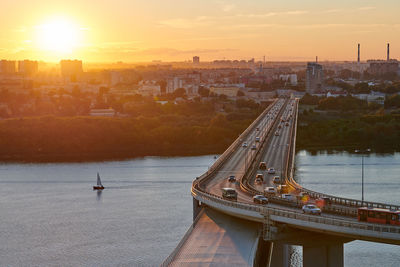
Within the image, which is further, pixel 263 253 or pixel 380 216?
pixel 263 253

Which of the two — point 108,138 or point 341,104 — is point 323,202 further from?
point 341,104

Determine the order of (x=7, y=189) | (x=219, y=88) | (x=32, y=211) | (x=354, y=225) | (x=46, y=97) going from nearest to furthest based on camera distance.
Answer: (x=354, y=225)
(x=32, y=211)
(x=7, y=189)
(x=46, y=97)
(x=219, y=88)

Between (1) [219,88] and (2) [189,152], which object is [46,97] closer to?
(1) [219,88]

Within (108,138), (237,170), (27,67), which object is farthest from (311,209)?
(27,67)

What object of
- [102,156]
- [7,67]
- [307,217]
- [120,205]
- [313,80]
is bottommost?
[102,156]

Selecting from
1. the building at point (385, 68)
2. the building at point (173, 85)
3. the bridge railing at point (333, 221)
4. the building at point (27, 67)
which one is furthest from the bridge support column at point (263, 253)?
the building at point (27, 67)

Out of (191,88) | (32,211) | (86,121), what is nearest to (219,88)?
(191,88)

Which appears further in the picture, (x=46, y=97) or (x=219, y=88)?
(x=219, y=88)
